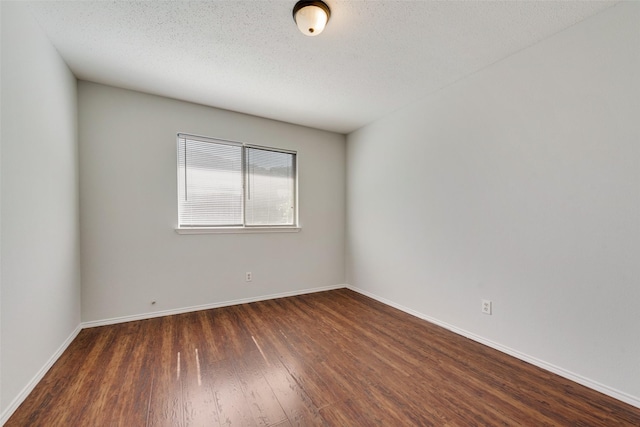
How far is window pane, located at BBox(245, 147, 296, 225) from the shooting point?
365 cm

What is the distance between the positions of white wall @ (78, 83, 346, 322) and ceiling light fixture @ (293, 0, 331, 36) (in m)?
1.99

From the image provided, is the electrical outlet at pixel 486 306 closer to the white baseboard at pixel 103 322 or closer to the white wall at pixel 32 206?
the white baseboard at pixel 103 322

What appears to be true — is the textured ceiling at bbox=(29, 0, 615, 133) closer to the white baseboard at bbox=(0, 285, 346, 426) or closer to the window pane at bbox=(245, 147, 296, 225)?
the window pane at bbox=(245, 147, 296, 225)

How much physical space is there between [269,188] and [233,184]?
513 millimetres

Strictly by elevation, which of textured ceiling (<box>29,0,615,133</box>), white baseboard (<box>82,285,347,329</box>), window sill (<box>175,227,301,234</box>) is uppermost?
textured ceiling (<box>29,0,615,133</box>)

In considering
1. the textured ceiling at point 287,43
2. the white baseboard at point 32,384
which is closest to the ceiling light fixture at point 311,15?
the textured ceiling at point 287,43

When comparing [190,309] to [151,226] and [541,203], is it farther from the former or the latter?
[541,203]

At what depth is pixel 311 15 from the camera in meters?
1.72

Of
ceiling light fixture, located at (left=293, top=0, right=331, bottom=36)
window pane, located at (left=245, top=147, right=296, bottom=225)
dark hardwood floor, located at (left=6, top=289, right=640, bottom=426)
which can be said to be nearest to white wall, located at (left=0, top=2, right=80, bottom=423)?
dark hardwood floor, located at (left=6, top=289, right=640, bottom=426)

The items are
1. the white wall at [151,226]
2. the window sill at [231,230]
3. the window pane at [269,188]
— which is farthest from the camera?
the window pane at [269,188]

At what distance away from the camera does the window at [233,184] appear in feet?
10.6

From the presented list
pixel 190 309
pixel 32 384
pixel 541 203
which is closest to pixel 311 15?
pixel 541 203

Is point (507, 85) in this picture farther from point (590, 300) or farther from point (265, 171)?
point (265, 171)

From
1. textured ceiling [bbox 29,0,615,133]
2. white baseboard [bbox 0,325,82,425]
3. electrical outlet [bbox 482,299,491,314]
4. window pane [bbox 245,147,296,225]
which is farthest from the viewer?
window pane [bbox 245,147,296,225]
